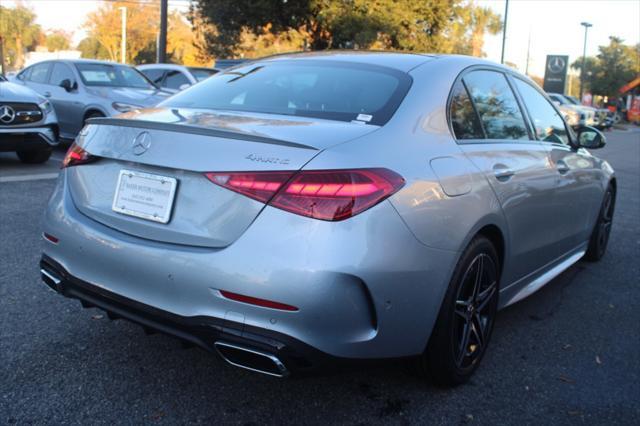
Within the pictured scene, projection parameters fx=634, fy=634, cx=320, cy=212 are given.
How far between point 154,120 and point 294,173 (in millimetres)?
780

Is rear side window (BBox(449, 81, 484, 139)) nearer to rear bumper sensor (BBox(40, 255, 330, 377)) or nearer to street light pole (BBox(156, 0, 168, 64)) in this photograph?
rear bumper sensor (BBox(40, 255, 330, 377))

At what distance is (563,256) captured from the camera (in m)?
4.39

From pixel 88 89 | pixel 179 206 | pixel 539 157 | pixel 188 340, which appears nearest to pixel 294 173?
pixel 179 206

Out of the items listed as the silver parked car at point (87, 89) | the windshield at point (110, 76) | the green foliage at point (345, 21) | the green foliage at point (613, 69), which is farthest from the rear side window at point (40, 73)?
the green foliage at point (613, 69)

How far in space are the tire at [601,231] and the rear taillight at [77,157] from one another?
410 cm

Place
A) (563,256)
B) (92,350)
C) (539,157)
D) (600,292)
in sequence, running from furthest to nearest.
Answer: (600,292) → (563,256) → (539,157) → (92,350)

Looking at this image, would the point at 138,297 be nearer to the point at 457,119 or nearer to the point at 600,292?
the point at 457,119

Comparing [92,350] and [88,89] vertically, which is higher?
[88,89]

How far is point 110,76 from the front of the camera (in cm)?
1093

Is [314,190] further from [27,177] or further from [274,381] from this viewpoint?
[27,177]

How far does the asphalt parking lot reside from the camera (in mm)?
2684

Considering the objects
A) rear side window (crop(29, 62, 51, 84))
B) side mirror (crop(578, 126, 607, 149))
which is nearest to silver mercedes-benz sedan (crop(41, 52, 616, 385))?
side mirror (crop(578, 126, 607, 149))

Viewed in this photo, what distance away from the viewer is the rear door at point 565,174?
4.02 m

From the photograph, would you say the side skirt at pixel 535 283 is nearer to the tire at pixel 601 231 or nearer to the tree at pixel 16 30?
the tire at pixel 601 231
